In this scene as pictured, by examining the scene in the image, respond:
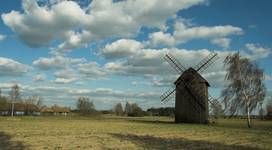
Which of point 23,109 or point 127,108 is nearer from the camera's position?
point 23,109

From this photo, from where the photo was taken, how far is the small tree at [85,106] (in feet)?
451

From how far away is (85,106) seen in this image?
14275cm

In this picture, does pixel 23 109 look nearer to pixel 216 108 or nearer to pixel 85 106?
pixel 85 106

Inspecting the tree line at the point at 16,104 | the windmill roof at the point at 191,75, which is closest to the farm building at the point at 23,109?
the tree line at the point at 16,104

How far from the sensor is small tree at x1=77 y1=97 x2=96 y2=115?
451ft

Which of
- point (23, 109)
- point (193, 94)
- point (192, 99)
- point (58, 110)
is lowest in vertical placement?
point (58, 110)

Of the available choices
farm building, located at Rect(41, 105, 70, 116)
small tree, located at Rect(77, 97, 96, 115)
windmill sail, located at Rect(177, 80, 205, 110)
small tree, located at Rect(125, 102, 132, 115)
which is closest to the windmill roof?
windmill sail, located at Rect(177, 80, 205, 110)

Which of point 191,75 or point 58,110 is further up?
point 191,75

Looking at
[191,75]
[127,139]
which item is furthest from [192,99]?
[127,139]

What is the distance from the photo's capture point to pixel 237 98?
52.7m

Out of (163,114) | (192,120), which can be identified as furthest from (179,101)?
(163,114)

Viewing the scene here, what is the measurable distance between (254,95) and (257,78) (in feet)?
8.64

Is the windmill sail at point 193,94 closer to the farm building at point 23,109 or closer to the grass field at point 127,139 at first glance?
the grass field at point 127,139

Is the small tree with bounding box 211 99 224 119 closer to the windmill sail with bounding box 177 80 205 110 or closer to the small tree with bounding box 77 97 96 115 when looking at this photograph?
the windmill sail with bounding box 177 80 205 110
